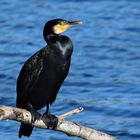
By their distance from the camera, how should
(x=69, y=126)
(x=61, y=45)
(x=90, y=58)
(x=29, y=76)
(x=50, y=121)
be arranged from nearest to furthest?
(x=69, y=126), (x=50, y=121), (x=61, y=45), (x=29, y=76), (x=90, y=58)

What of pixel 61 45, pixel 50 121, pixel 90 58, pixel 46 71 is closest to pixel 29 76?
pixel 46 71

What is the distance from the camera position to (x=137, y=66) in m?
12.6

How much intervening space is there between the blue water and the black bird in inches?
90.4

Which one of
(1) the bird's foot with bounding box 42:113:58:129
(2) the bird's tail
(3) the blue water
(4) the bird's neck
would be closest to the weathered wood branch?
(1) the bird's foot with bounding box 42:113:58:129

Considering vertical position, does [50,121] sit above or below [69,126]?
below

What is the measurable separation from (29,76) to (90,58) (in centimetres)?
535

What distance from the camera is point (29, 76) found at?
7.63m

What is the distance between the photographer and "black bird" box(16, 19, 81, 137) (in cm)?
751

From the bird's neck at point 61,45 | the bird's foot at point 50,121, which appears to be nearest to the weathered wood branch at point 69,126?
the bird's foot at point 50,121

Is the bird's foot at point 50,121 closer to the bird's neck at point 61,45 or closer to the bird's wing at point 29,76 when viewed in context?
the bird's wing at point 29,76

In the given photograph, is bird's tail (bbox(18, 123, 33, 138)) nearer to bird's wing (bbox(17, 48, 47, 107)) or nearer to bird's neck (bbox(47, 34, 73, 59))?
bird's wing (bbox(17, 48, 47, 107))

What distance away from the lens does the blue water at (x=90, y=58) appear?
35.0 ft

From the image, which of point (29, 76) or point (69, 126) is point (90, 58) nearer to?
point (29, 76)

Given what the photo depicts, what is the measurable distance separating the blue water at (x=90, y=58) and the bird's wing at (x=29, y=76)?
2.29 m
